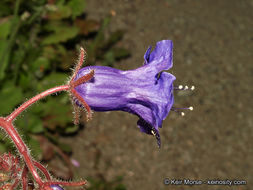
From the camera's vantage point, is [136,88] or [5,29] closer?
[136,88]

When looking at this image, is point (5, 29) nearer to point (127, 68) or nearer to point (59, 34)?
point (59, 34)

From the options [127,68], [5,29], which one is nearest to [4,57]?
[5,29]

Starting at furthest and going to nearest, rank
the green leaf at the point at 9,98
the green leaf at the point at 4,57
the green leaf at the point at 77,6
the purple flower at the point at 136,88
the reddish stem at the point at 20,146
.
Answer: the green leaf at the point at 77,6, the green leaf at the point at 4,57, the green leaf at the point at 9,98, the purple flower at the point at 136,88, the reddish stem at the point at 20,146

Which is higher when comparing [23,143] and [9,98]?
[23,143]

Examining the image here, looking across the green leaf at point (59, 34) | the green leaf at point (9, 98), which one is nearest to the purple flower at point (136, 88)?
the green leaf at point (9, 98)

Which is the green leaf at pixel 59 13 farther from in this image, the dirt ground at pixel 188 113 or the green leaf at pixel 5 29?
the dirt ground at pixel 188 113

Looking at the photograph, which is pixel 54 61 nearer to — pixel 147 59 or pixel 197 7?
pixel 147 59

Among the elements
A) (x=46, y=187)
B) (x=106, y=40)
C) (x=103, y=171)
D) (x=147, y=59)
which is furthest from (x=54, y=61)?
(x=46, y=187)

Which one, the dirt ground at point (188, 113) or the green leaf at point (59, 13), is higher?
the green leaf at point (59, 13)
